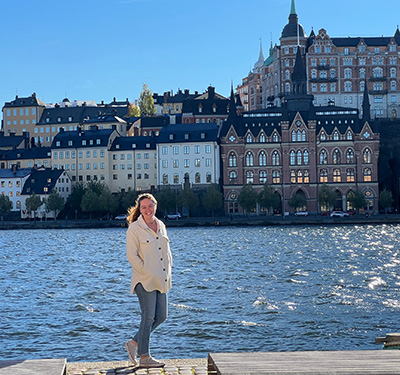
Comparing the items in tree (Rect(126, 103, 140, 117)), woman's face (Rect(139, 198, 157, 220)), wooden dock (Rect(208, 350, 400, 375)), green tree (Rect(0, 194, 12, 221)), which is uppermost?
tree (Rect(126, 103, 140, 117))

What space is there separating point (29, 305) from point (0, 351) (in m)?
9.25

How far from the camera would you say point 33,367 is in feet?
34.0

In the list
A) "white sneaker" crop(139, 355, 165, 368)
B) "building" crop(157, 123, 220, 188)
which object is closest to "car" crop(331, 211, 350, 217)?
"building" crop(157, 123, 220, 188)

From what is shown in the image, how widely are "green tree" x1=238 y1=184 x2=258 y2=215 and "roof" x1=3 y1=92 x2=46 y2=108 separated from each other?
2814 inches

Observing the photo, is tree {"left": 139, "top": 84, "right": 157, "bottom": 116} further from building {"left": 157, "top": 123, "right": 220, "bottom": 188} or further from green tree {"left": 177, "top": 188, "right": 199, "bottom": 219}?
green tree {"left": 177, "top": 188, "right": 199, "bottom": 219}

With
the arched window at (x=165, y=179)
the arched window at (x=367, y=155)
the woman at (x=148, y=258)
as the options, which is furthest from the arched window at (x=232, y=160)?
the woman at (x=148, y=258)

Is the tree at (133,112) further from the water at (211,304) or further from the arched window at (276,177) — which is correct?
the water at (211,304)

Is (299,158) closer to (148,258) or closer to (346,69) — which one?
(346,69)

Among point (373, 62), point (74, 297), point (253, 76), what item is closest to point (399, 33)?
point (373, 62)

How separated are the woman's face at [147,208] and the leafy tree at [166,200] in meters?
104

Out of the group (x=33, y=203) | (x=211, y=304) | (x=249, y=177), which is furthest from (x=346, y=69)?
(x=211, y=304)

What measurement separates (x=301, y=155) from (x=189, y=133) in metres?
17.8

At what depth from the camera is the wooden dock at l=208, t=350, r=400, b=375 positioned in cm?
959

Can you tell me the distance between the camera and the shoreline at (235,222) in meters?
109
